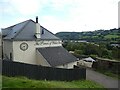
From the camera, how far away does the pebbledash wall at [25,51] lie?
21.1 metres

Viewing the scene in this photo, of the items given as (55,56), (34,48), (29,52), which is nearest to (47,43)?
(34,48)

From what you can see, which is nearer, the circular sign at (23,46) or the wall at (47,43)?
the circular sign at (23,46)

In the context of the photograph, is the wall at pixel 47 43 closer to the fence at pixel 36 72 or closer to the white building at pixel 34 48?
the white building at pixel 34 48

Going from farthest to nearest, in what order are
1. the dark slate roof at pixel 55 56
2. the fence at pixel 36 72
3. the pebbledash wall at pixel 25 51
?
the pebbledash wall at pixel 25 51 < the dark slate roof at pixel 55 56 < the fence at pixel 36 72

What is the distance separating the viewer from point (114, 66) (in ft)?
68.0

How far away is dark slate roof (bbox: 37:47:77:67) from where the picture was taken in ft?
69.0

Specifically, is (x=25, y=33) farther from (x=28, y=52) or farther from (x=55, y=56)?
(x=55, y=56)

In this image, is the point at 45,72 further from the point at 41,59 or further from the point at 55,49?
the point at 55,49

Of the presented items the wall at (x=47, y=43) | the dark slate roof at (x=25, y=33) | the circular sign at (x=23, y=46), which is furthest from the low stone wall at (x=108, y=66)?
the circular sign at (x=23, y=46)

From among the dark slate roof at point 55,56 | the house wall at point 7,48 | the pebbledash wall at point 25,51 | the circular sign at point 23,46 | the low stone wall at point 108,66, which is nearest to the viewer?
the low stone wall at point 108,66

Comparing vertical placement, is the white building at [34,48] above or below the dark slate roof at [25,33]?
below

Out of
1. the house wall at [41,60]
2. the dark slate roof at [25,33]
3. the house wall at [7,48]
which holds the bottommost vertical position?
the house wall at [41,60]

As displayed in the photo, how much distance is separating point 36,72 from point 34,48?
8.39 metres

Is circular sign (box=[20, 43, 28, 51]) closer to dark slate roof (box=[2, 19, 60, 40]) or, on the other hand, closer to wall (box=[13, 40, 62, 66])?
wall (box=[13, 40, 62, 66])
